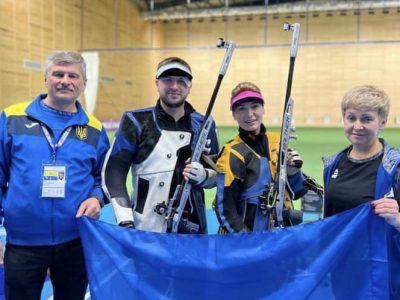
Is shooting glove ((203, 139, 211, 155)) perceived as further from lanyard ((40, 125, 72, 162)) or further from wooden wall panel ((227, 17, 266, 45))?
wooden wall panel ((227, 17, 266, 45))

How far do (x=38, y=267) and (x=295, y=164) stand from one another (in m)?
1.53

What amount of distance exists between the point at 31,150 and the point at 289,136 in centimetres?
142

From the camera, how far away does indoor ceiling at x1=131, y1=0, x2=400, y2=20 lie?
25078 millimetres

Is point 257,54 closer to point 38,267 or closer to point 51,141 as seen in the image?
point 51,141

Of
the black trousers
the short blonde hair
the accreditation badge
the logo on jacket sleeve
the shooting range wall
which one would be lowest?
the black trousers

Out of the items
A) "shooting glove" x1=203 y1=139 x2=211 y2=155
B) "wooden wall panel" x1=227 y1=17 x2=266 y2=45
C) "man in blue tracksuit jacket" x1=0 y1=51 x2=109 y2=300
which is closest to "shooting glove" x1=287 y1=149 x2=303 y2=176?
"shooting glove" x1=203 y1=139 x2=211 y2=155

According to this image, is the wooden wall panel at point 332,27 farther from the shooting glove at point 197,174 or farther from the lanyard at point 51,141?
the lanyard at point 51,141

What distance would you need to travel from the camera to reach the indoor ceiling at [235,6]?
2508 cm

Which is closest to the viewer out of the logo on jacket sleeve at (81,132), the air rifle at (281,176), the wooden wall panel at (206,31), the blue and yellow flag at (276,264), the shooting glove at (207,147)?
the blue and yellow flag at (276,264)

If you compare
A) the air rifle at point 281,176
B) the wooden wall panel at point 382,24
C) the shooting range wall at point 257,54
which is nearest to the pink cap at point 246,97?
the air rifle at point 281,176

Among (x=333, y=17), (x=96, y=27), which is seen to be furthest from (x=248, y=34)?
(x=96, y=27)

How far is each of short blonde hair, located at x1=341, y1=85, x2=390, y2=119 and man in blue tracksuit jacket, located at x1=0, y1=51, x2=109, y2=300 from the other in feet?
4.44

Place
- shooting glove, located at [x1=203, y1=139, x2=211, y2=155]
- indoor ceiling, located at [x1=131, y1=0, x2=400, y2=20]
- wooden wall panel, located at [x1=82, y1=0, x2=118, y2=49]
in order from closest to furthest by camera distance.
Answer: shooting glove, located at [x1=203, y1=139, x2=211, y2=155] → wooden wall panel, located at [x1=82, y1=0, x2=118, y2=49] → indoor ceiling, located at [x1=131, y1=0, x2=400, y2=20]

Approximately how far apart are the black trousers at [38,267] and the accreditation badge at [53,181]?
282mm
